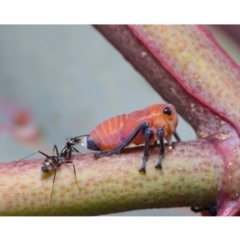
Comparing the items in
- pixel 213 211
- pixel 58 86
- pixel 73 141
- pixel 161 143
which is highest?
pixel 58 86

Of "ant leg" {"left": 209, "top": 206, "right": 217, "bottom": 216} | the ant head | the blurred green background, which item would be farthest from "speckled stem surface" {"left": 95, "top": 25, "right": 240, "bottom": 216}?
the blurred green background

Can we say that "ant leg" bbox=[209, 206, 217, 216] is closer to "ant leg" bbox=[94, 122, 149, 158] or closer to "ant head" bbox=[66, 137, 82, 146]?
"ant leg" bbox=[94, 122, 149, 158]

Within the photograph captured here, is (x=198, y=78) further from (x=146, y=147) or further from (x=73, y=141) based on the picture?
(x=73, y=141)

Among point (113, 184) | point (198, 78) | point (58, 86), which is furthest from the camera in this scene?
point (58, 86)

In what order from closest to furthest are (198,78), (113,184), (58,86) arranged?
(113,184) < (198,78) < (58,86)

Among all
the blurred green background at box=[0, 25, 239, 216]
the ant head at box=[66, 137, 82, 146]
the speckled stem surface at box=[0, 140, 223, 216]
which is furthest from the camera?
the blurred green background at box=[0, 25, 239, 216]

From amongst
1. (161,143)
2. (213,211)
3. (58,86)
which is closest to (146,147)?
(161,143)

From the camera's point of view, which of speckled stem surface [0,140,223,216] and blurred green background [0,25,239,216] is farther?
blurred green background [0,25,239,216]
